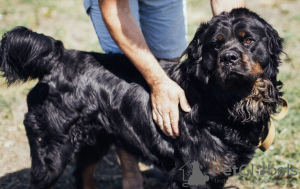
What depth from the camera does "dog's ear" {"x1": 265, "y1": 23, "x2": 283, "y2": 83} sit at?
2.86m

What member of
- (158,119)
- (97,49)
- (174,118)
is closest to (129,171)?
(158,119)

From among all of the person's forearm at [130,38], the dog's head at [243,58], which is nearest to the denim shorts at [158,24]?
the person's forearm at [130,38]

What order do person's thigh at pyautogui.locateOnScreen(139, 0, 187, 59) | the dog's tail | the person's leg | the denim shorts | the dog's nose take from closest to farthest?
the dog's nose → the dog's tail → the denim shorts → person's thigh at pyautogui.locateOnScreen(139, 0, 187, 59) → the person's leg

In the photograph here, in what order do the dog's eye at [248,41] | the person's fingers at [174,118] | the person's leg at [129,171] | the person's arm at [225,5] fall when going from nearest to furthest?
1. the dog's eye at [248,41]
2. the person's fingers at [174,118]
3. the person's arm at [225,5]
4. the person's leg at [129,171]

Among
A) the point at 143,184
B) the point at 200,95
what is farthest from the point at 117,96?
the point at 143,184

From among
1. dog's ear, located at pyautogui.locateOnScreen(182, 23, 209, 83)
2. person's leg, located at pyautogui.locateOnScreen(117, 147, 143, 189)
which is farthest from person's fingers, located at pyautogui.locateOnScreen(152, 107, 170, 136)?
person's leg, located at pyautogui.locateOnScreen(117, 147, 143, 189)

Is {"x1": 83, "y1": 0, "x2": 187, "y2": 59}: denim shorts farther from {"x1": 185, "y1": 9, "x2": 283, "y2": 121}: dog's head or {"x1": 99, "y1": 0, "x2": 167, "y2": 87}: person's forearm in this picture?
{"x1": 185, "y1": 9, "x2": 283, "y2": 121}: dog's head

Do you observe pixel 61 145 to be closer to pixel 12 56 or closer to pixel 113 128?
pixel 113 128

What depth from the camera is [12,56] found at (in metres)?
3.12

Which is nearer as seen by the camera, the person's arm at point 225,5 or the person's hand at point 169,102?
the person's hand at point 169,102

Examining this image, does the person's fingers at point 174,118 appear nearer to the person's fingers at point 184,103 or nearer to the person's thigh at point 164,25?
the person's fingers at point 184,103

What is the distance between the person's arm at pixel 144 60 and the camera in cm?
286

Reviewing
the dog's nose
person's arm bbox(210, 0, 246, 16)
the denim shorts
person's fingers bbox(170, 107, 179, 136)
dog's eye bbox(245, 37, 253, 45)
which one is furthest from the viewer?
the denim shorts

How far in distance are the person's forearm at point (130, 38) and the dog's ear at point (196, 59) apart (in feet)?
0.72
